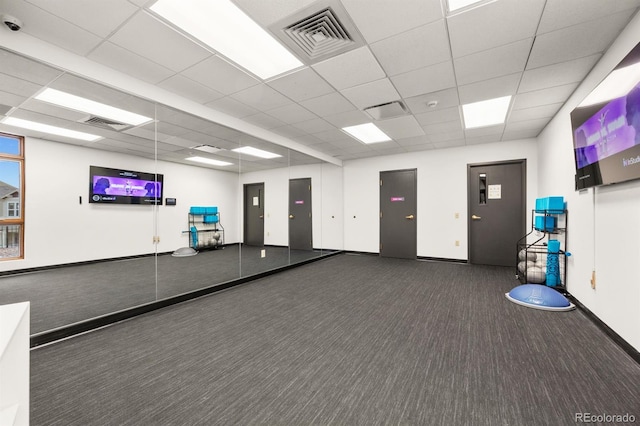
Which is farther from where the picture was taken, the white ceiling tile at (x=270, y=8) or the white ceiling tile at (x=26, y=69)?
the white ceiling tile at (x=26, y=69)

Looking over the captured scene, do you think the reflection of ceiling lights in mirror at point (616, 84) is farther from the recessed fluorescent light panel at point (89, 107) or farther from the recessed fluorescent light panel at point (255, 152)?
the recessed fluorescent light panel at point (89, 107)

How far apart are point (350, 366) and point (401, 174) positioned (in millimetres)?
5290

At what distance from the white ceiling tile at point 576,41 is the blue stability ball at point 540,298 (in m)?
2.60

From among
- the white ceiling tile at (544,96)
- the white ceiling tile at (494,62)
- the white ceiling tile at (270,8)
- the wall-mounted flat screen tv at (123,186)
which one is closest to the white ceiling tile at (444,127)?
the white ceiling tile at (544,96)

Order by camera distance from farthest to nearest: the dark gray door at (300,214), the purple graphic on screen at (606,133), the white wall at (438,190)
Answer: the dark gray door at (300,214)
the white wall at (438,190)
the purple graphic on screen at (606,133)

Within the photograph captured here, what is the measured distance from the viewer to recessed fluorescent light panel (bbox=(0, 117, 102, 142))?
342 cm

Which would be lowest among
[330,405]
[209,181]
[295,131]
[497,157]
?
[330,405]

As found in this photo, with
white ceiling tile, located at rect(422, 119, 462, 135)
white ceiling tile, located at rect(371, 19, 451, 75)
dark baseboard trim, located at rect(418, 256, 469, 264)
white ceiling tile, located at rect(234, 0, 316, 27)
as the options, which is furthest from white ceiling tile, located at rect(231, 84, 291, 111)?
dark baseboard trim, located at rect(418, 256, 469, 264)

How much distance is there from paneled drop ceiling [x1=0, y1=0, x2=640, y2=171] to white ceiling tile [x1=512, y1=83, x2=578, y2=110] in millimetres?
23

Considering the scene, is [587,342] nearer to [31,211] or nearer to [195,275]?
[195,275]

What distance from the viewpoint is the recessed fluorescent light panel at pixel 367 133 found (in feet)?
15.1

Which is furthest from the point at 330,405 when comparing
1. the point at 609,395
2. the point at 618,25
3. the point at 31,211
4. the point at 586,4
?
the point at 31,211

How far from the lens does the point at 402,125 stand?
4.42 metres

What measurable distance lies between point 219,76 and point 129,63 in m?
0.85
